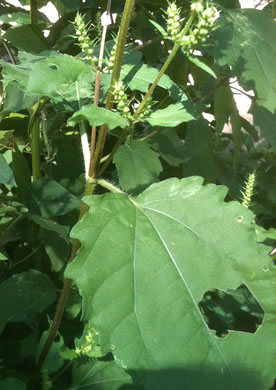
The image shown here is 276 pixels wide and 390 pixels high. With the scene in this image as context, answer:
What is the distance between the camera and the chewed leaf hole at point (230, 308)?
1.81 m

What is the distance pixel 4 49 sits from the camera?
1.71 metres

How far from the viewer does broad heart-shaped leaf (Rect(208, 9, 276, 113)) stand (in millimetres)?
1243

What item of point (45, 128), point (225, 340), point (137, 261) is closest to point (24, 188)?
point (45, 128)

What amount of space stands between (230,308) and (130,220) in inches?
41.1

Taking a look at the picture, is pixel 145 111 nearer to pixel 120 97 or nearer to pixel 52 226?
pixel 120 97

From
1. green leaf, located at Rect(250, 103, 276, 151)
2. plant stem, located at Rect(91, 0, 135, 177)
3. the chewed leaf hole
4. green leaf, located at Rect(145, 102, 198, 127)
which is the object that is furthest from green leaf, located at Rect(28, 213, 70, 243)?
green leaf, located at Rect(250, 103, 276, 151)

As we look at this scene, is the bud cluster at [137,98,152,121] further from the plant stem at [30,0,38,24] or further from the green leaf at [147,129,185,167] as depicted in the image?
the green leaf at [147,129,185,167]

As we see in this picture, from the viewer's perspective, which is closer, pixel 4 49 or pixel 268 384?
pixel 268 384

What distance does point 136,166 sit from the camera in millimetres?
1517

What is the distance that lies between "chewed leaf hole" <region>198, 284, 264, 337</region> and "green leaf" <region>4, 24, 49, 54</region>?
3.27 ft

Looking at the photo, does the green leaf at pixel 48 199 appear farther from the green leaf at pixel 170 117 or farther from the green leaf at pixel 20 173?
the green leaf at pixel 170 117

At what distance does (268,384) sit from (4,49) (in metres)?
1.36

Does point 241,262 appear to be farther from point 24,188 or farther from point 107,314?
point 24,188

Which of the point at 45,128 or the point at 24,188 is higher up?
the point at 45,128
